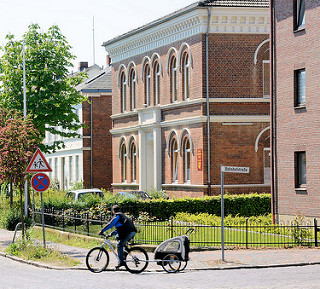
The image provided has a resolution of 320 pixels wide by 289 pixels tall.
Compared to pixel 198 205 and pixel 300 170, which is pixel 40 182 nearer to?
pixel 300 170

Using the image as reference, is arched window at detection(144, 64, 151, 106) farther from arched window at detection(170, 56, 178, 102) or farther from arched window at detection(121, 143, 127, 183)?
arched window at detection(121, 143, 127, 183)

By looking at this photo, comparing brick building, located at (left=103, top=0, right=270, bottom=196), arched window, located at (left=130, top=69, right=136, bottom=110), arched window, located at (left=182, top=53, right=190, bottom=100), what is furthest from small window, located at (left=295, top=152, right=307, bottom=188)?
arched window, located at (left=130, top=69, right=136, bottom=110)

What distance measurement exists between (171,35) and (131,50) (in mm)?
5542

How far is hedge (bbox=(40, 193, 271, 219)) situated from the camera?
29.5 metres

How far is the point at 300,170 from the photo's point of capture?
91.4ft

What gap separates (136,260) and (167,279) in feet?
4.73

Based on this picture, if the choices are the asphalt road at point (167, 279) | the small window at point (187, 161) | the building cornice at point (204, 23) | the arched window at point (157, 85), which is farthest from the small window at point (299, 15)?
the arched window at point (157, 85)

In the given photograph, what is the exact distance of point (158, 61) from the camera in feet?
132

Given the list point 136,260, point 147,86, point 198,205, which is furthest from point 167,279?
point 147,86

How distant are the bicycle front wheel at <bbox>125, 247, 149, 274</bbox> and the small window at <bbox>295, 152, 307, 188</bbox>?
1142 cm

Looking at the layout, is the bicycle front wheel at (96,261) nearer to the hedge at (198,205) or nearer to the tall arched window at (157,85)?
the hedge at (198,205)

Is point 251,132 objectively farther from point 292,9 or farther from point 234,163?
point 292,9

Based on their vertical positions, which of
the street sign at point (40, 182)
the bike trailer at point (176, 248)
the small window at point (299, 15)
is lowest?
the bike trailer at point (176, 248)

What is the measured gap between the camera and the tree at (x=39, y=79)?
3634cm
